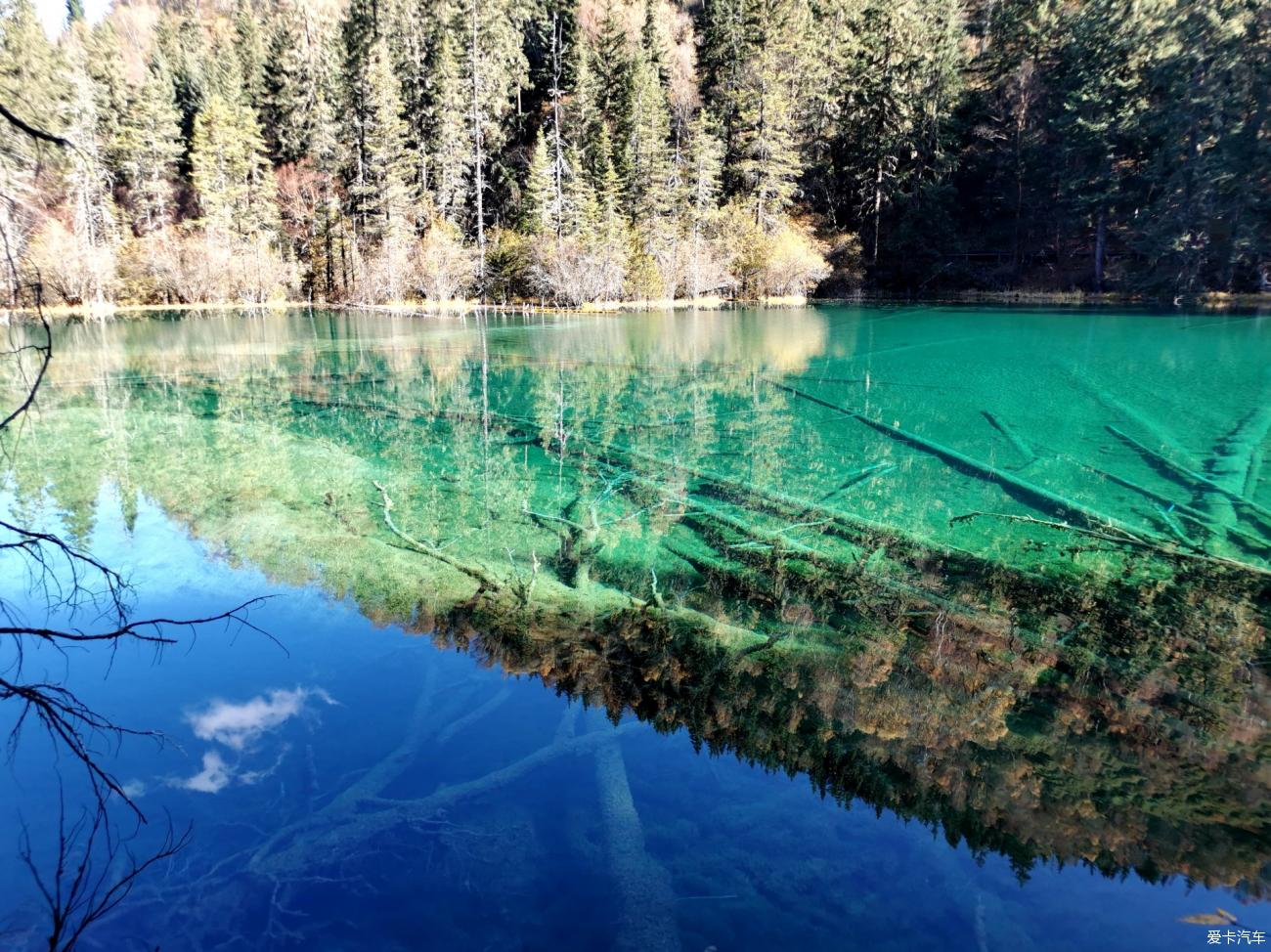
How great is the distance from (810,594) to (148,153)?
40.4m

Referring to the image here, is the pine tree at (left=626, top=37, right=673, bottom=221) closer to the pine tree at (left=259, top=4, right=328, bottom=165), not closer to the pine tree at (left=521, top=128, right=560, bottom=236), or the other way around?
the pine tree at (left=521, top=128, right=560, bottom=236)

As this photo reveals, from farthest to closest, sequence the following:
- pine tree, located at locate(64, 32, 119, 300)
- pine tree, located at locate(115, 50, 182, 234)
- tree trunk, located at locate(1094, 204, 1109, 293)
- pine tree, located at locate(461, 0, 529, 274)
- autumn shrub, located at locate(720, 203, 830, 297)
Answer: pine tree, located at locate(461, 0, 529, 274) → pine tree, located at locate(115, 50, 182, 234) → autumn shrub, located at locate(720, 203, 830, 297) → tree trunk, located at locate(1094, 204, 1109, 293) → pine tree, located at locate(64, 32, 119, 300)

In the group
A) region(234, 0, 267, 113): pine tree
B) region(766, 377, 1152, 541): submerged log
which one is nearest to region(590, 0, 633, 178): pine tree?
region(234, 0, 267, 113): pine tree

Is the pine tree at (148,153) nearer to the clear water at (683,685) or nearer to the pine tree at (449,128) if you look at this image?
the pine tree at (449,128)

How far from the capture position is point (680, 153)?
35688 mm

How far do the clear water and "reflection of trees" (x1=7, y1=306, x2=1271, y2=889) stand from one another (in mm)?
26

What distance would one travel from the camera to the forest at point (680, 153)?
96.8 ft

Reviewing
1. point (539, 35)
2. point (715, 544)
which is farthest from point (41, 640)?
point (539, 35)

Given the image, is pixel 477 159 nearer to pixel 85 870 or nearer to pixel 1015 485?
pixel 1015 485

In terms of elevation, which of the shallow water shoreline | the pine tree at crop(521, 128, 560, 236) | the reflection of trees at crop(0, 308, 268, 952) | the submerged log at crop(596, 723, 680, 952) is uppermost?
the pine tree at crop(521, 128, 560, 236)

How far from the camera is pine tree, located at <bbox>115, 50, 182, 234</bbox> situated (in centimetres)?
3503

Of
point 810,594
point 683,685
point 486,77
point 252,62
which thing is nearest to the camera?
point 683,685

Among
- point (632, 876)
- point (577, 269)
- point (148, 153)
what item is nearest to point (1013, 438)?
point (632, 876)

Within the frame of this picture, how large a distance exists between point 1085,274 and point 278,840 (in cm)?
3838
